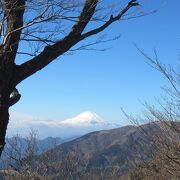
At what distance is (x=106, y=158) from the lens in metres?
179

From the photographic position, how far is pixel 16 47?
19.0 ft

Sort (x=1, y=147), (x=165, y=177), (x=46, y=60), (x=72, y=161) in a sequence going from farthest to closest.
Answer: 1. (x=72, y=161)
2. (x=165, y=177)
3. (x=46, y=60)
4. (x=1, y=147)

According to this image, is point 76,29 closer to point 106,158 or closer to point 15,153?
point 15,153

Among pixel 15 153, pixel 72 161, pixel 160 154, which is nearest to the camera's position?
pixel 160 154

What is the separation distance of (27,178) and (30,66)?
43.1 ft

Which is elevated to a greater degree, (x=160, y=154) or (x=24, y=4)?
(x=24, y=4)

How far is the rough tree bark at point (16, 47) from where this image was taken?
561 cm

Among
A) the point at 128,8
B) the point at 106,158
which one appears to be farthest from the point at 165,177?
the point at 106,158

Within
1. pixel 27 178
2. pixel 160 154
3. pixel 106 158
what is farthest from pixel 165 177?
pixel 106 158

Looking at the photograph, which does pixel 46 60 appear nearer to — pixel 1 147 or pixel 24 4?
pixel 24 4

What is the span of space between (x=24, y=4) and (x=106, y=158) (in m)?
176

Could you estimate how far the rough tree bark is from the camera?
5.61 meters

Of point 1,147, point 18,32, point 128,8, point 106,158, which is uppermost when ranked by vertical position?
point 106,158

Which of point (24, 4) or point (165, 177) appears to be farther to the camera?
point (165, 177)
